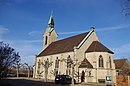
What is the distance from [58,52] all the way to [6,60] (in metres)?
29.4

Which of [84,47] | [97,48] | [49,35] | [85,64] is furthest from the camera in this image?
[49,35]

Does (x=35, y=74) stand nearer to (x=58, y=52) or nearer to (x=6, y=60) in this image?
(x=58, y=52)

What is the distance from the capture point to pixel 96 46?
4672cm

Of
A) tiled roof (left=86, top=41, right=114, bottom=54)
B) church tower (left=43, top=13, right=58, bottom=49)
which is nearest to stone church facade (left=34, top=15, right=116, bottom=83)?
tiled roof (left=86, top=41, right=114, bottom=54)

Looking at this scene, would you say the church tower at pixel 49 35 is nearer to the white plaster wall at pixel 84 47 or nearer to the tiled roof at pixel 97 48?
the white plaster wall at pixel 84 47

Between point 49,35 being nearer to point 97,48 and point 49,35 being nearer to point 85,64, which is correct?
point 97,48

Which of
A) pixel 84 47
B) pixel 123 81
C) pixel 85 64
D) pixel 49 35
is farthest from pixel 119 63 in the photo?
pixel 123 81

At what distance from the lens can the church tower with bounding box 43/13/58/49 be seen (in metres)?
67.5

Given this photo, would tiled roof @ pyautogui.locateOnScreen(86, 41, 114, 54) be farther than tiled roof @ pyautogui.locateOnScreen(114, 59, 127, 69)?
No

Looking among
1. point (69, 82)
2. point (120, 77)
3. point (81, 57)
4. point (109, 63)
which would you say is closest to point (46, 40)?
point (81, 57)

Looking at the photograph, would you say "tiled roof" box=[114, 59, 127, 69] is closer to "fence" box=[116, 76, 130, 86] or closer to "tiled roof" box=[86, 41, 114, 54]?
"tiled roof" box=[86, 41, 114, 54]

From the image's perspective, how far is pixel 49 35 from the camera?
6750cm

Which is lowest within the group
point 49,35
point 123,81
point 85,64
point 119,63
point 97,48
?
point 123,81

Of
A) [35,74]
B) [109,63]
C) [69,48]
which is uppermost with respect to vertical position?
[69,48]
